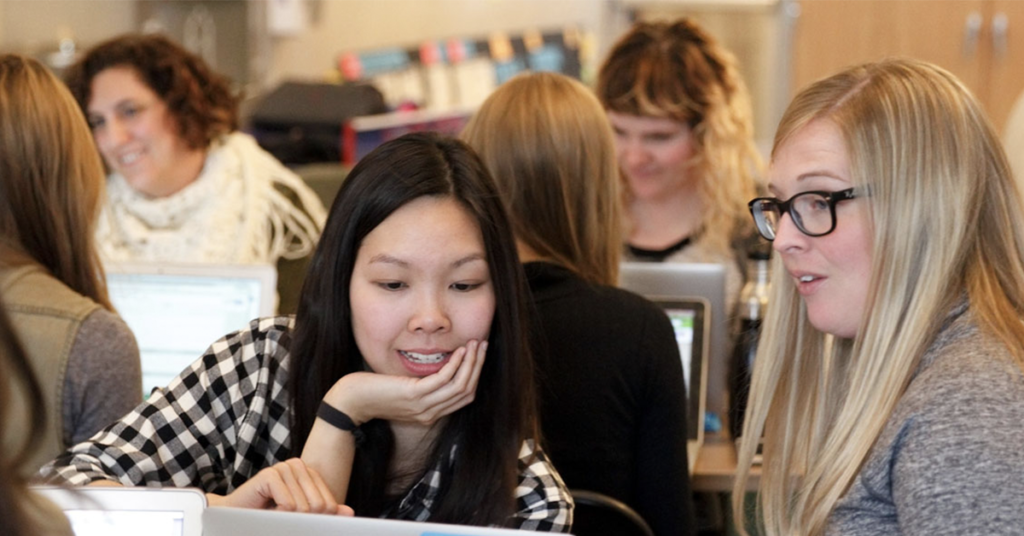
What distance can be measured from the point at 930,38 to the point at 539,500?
376cm

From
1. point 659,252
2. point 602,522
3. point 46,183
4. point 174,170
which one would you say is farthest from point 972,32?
point 46,183

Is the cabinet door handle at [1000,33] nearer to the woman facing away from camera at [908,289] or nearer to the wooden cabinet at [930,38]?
the wooden cabinet at [930,38]

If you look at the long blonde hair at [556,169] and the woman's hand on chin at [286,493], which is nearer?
the woman's hand on chin at [286,493]

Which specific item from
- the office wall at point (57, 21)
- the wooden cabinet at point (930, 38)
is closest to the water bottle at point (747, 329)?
the wooden cabinet at point (930, 38)

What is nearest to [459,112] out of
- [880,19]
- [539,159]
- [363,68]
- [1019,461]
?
[363,68]

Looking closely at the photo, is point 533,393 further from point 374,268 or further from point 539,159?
point 539,159

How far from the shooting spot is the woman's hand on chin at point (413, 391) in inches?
55.8

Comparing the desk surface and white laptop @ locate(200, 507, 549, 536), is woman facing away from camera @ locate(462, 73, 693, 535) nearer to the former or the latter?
the desk surface

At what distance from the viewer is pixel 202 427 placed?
4.95 ft

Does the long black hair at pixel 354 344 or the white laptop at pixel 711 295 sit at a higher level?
the long black hair at pixel 354 344

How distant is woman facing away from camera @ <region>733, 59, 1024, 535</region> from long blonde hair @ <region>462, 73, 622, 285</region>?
2.25 ft

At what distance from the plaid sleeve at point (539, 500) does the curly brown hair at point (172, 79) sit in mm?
1845

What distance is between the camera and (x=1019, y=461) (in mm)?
1124

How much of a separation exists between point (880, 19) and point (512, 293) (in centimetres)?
364
